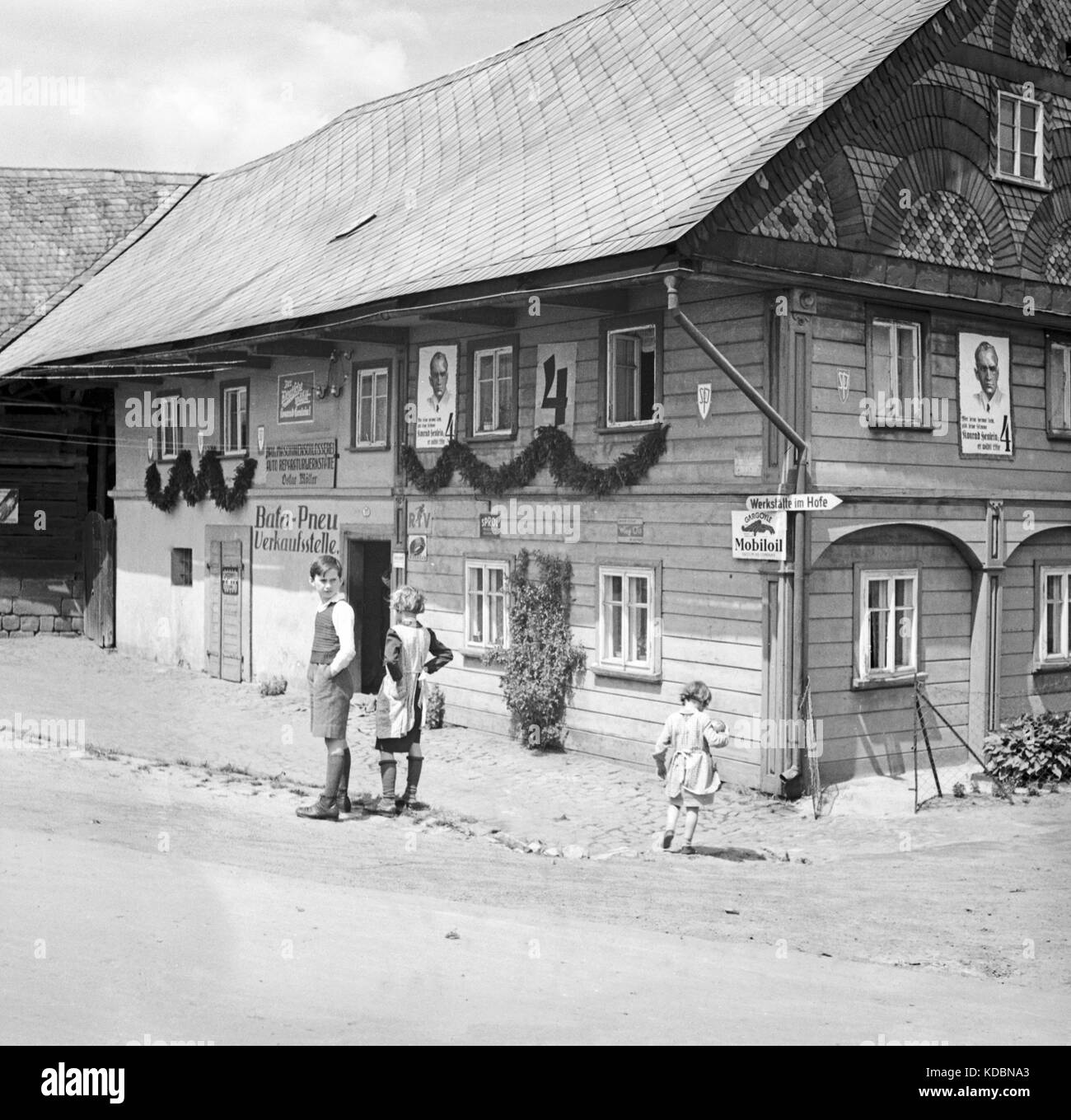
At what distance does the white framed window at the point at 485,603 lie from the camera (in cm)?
1798

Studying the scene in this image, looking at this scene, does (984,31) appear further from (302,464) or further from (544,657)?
(302,464)

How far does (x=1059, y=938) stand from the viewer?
9.44m

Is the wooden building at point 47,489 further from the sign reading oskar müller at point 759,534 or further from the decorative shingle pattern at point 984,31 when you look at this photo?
the decorative shingle pattern at point 984,31

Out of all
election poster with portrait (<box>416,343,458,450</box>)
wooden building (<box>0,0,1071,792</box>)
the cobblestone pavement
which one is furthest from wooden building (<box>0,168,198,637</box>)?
election poster with portrait (<box>416,343,458,450</box>)

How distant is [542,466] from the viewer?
1709 cm

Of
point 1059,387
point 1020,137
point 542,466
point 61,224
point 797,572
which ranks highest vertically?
point 61,224

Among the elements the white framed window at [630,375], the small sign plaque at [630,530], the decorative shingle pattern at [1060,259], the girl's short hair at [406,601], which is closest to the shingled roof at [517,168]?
the white framed window at [630,375]

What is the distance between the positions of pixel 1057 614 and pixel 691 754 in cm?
829

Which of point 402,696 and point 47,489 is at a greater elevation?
point 47,489

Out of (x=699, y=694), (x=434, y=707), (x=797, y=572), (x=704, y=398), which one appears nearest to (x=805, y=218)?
(x=704, y=398)

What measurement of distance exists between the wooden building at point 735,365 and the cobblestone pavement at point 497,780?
73cm

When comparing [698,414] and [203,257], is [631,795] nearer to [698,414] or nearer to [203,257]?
[698,414]

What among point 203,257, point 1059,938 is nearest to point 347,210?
point 203,257

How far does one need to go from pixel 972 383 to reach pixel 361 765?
7971 millimetres
